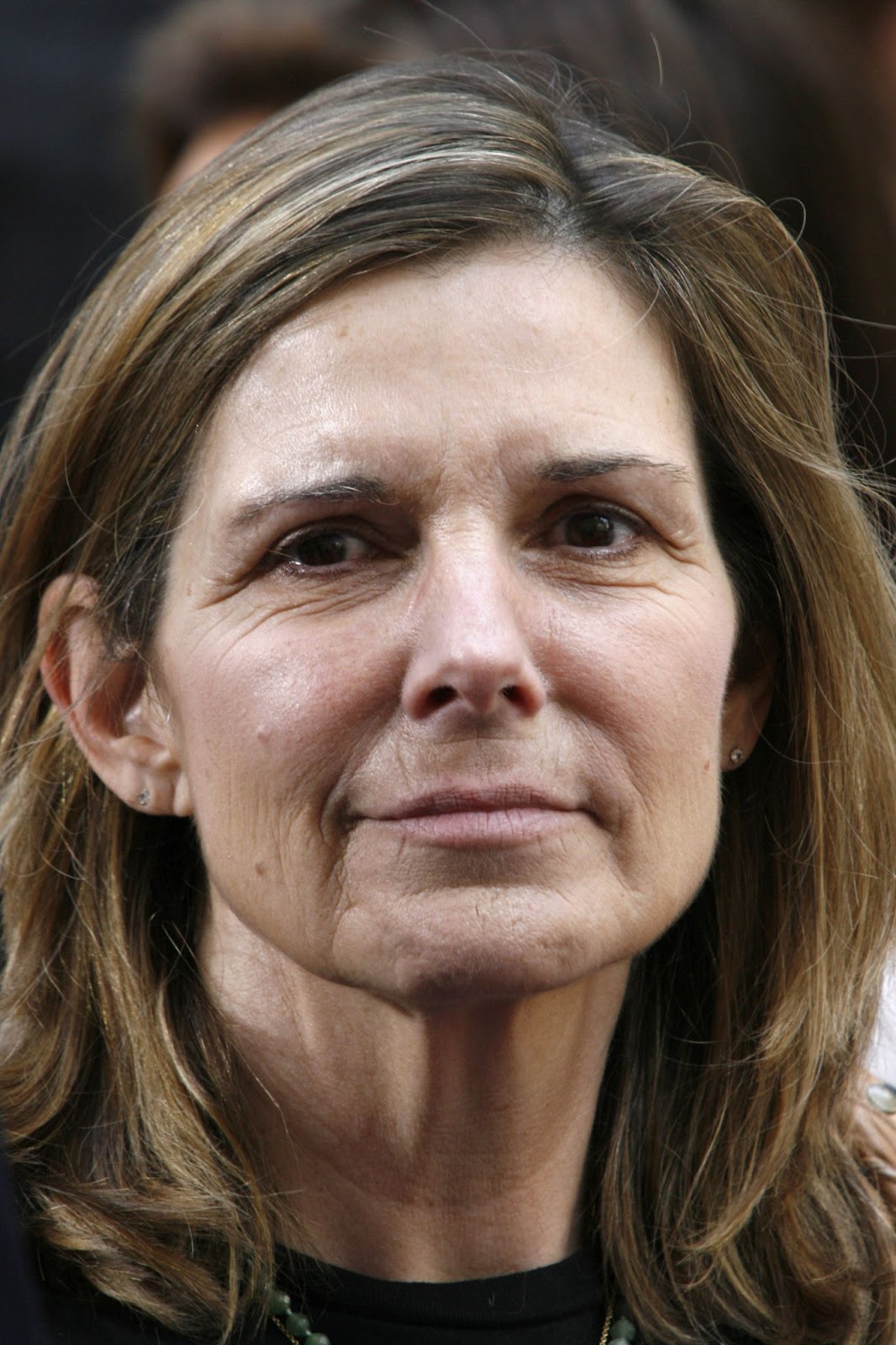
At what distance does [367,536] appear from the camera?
80.4 inches

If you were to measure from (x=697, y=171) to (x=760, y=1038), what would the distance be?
3.99 feet

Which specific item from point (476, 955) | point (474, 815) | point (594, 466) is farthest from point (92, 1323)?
point (594, 466)

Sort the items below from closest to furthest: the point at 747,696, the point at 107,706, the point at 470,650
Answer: the point at 470,650
the point at 107,706
the point at 747,696

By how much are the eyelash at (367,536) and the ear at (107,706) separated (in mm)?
287

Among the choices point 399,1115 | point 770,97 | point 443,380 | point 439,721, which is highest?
point 770,97

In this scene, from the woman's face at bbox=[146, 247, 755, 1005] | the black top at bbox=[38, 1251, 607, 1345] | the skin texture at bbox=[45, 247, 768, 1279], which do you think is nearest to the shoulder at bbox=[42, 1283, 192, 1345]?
the black top at bbox=[38, 1251, 607, 1345]

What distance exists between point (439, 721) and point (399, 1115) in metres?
0.55

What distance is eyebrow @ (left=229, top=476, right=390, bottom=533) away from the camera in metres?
1.99

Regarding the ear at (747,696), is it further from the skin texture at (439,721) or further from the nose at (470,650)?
the nose at (470,650)

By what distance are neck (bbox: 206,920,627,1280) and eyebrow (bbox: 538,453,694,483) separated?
0.62m

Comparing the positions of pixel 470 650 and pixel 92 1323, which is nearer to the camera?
pixel 470 650

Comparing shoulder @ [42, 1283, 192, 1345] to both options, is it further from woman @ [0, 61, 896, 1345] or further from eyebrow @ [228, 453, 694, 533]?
eyebrow @ [228, 453, 694, 533]

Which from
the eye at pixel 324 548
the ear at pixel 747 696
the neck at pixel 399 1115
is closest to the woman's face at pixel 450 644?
the eye at pixel 324 548

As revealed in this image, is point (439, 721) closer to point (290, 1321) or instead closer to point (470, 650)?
point (470, 650)
